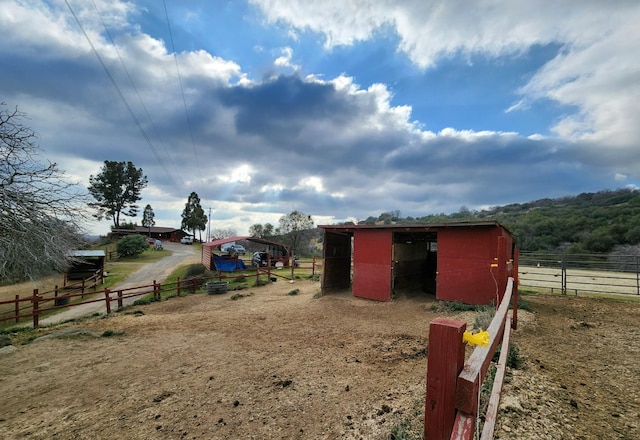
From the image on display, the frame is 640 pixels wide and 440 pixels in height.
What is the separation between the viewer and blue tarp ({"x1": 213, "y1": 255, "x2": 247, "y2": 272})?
2470 cm

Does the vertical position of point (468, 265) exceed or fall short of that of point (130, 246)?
it exceeds it

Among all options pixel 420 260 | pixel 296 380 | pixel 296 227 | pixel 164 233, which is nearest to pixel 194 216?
pixel 164 233

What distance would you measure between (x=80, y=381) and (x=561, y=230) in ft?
176

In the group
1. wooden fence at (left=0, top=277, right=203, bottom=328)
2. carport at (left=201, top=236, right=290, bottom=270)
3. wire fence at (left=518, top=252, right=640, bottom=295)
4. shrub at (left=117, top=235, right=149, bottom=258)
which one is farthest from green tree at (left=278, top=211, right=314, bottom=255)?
wire fence at (left=518, top=252, right=640, bottom=295)

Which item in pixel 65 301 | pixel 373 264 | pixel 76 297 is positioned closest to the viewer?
pixel 373 264

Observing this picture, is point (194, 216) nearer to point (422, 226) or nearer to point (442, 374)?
point (422, 226)

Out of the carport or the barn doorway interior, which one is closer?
the barn doorway interior

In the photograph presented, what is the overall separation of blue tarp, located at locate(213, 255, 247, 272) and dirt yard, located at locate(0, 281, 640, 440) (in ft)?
50.7

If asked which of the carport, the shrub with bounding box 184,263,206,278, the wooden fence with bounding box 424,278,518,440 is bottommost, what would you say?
the shrub with bounding box 184,263,206,278

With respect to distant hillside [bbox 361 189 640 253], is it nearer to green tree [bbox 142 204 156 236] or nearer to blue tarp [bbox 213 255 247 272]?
blue tarp [bbox 213 255 247 272]

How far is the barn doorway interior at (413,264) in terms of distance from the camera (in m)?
12.4

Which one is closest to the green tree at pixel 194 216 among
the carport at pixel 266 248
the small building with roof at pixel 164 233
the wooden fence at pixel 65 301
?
the small building with roof at pixel 164 233

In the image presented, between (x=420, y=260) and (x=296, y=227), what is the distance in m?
32.0

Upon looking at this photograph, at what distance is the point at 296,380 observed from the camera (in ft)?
16.0
